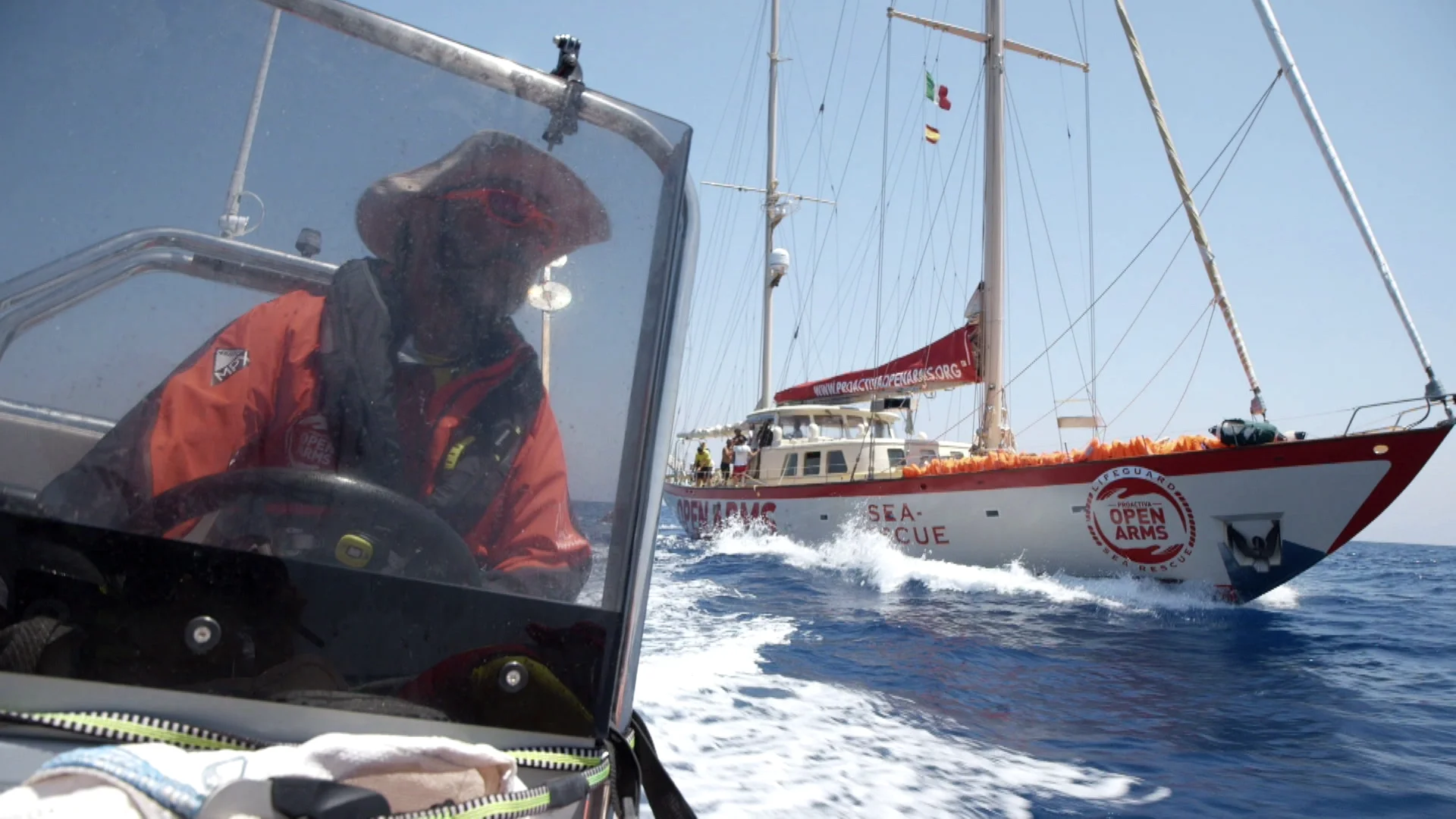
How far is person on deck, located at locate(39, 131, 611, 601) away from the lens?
1.18 m

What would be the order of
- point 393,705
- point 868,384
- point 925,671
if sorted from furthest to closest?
point 868,384 → point 925,671 → point 393,705

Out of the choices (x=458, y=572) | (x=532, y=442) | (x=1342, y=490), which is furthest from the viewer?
(x=1342, y=490)

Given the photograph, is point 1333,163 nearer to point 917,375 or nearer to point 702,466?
point 917,375

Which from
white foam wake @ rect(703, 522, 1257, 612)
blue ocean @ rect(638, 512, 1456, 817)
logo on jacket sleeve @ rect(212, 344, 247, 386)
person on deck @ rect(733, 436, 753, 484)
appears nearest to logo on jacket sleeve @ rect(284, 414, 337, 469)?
logo on jacket sleeve @ rect(212, 344, 247, 386)

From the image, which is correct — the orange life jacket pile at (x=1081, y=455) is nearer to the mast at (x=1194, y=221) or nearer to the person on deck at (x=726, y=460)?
the mast at (x=1194, y=221)

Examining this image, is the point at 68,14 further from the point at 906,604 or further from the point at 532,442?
the point at 906,604

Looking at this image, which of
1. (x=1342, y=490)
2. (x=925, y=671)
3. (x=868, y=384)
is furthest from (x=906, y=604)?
(x=868, y=384)

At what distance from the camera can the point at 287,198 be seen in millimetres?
1218

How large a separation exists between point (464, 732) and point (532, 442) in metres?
0.45

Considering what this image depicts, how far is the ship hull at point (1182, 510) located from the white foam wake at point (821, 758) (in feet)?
20.5

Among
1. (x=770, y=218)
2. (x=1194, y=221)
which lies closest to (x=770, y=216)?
(x=770, y=218)

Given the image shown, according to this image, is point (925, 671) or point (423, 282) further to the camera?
point (925, 671)

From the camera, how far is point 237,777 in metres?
0.80

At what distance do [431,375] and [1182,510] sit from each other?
10.0 meters
